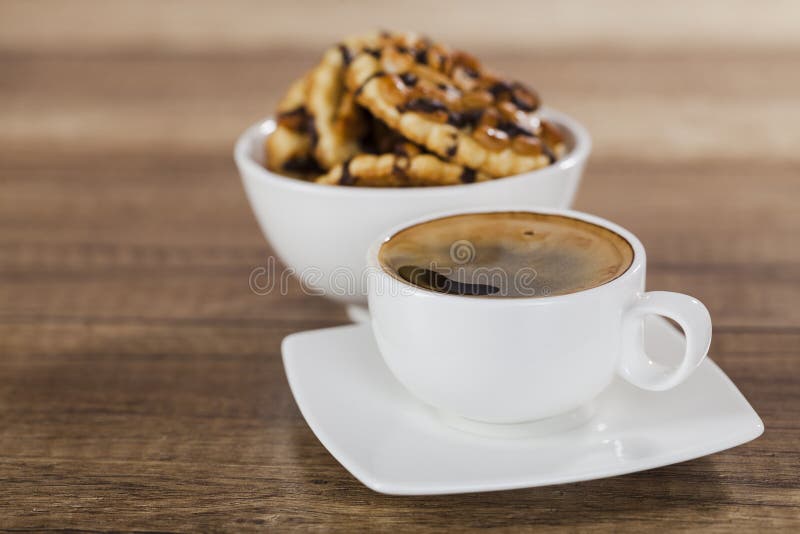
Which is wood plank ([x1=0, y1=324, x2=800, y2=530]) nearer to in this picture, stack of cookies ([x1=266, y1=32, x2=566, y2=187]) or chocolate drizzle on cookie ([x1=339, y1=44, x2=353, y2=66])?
stack of cookies ([x1=266, y1=32, x2=566, y2=187])

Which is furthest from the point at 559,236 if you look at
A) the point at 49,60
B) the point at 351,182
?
the point at 49,60

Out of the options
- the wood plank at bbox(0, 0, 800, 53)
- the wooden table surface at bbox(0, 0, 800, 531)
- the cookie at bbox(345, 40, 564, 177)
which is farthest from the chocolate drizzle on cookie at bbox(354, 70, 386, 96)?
the wood plank at bbox(0, 0, 800, 53)

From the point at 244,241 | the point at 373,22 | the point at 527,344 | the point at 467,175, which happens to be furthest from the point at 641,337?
the point at 373,22

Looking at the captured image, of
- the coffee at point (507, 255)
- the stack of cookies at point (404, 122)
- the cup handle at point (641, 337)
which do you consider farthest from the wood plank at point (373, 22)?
the cup handle at point (641, 337)

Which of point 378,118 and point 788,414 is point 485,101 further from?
point 788,414

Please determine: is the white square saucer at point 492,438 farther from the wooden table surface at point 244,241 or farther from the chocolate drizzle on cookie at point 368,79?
the chocolate drizzle on cookie at point 368,79

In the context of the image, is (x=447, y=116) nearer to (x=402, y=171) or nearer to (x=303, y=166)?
(x=402, y=171)
